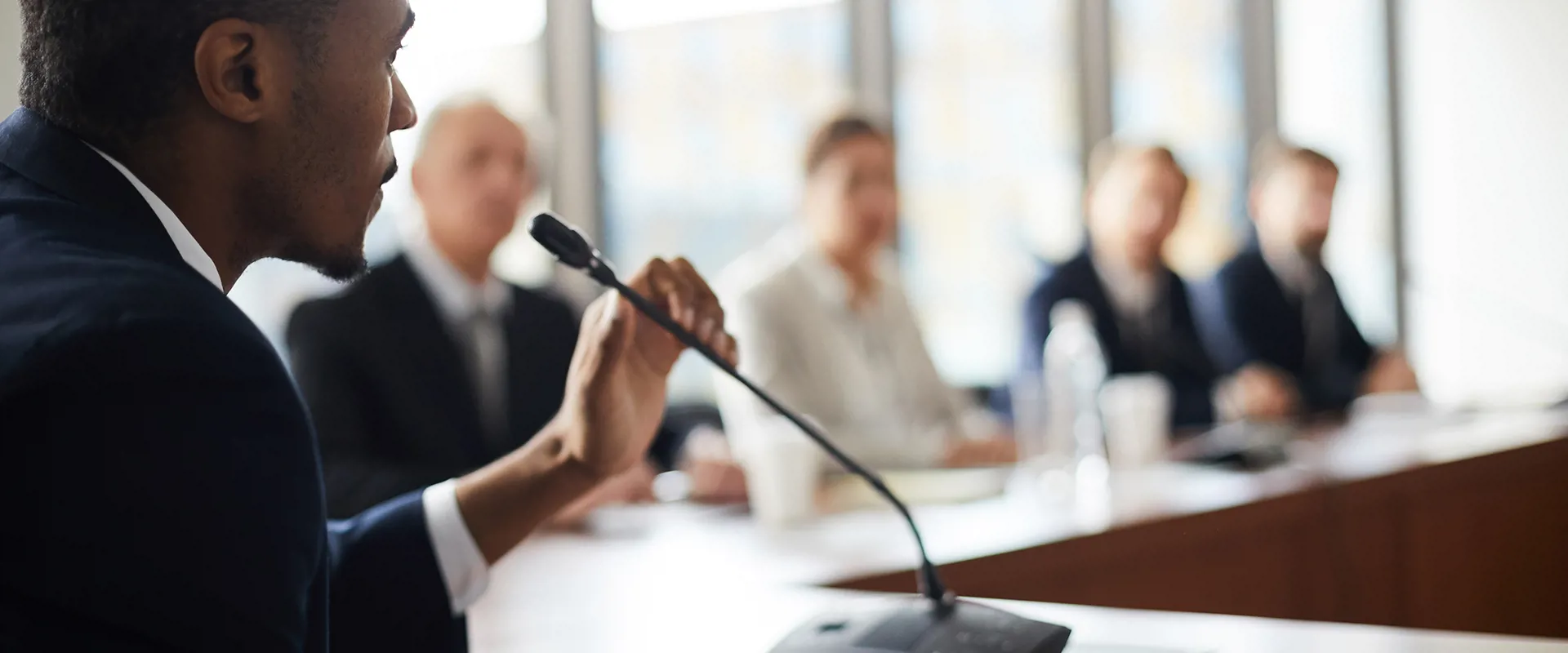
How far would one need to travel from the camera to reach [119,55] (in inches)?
33.1

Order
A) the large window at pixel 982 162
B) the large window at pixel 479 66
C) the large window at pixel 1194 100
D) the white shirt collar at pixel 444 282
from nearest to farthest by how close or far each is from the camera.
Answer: the white shirt collar at pixel 444 282, the large window at pixel 479 66, the large window at pixel 982 162, the large window at pixel 1194 100

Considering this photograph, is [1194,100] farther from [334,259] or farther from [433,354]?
[334,259]

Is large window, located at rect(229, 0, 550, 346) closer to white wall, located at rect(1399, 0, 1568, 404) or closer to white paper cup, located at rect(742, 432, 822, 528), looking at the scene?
white paper cup, located at rect(742, 432, 822, 528)

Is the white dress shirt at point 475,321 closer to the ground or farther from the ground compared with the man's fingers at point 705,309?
closer to the ground

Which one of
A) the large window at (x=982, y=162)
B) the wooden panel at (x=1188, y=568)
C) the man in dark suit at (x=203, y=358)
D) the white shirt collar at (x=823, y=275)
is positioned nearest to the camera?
the man in dark suit at (x=203, y=358)

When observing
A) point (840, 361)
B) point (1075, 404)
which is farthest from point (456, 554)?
→ point (840, 361)

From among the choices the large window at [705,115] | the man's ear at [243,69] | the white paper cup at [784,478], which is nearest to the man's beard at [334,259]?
the man's ear at [243,69]

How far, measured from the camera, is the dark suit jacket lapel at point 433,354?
2.66 metres

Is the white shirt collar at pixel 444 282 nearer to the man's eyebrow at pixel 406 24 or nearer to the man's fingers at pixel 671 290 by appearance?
the man's fingers at pixel 671 290

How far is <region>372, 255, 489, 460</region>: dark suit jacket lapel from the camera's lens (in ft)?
8.71

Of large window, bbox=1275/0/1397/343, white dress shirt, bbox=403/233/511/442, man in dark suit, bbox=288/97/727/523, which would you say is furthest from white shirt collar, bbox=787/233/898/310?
large window, bbox=1275/0/1397/343

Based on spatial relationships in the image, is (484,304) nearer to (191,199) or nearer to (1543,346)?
(191,199)

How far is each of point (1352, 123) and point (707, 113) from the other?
3178mm

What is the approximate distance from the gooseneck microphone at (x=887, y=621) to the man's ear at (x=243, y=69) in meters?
0.31
